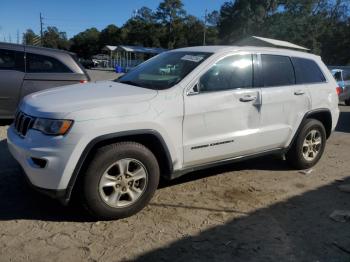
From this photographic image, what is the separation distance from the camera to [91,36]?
9994 cm

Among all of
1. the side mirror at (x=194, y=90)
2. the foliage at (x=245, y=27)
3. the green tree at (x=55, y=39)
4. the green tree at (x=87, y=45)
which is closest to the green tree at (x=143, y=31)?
the foliage at (x=245, y=27)

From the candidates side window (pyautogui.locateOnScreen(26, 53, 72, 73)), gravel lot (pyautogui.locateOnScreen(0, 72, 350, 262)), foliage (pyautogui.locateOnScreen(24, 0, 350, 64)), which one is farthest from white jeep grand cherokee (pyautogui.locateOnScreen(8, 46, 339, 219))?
foliage (pyautogui.locateOnScreen(24, 0, 350, 64))

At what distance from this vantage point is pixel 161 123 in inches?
161

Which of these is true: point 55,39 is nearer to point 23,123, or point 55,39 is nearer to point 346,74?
point 346,74

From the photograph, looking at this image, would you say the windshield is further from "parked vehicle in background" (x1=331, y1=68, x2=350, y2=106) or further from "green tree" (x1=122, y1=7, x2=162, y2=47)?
"green tree" (x1=122, y1=7, x2=162, y2=47)

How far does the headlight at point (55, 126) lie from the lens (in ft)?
11.8

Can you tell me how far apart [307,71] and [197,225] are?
3.03 meters

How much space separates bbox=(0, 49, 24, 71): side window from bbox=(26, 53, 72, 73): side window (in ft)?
0.42

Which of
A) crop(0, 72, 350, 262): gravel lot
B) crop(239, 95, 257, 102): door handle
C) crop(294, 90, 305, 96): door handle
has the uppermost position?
crop(294, 90, 305, 96): door handle

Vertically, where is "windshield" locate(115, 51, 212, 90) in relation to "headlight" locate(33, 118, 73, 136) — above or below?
above

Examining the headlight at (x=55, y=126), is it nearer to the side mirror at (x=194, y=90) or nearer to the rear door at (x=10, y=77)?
the side mirror at (x=194, y=90)

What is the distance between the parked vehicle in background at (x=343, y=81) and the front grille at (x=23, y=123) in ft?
41.9

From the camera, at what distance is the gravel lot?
3.46 meters

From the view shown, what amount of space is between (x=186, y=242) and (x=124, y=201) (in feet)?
2.63
